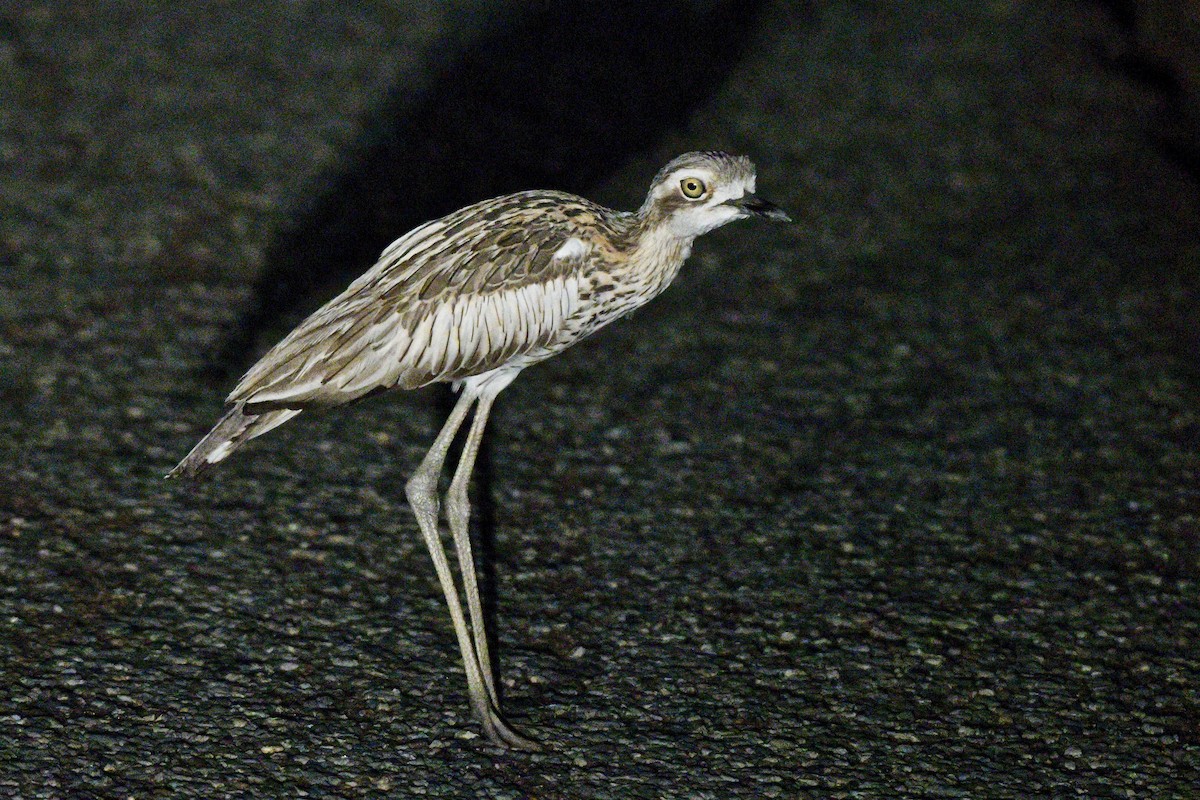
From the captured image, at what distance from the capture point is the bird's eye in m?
6.25

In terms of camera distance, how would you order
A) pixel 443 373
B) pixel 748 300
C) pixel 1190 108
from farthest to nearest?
pixel 1190 108, pixel 748 300, pixel 443 373

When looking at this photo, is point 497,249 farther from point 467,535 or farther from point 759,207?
point 467,535

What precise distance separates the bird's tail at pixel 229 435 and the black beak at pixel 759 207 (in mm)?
1879

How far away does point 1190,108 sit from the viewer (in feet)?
35.0

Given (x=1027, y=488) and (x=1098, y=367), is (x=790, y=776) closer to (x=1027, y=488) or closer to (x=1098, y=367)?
(x=1027, y=488)

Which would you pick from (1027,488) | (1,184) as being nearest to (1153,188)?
(1027,488)

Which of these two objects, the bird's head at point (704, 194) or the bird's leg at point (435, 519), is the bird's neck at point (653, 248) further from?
the bird's leg at point (435, 519)

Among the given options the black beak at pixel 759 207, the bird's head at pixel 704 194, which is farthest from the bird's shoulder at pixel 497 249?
the black beak at pixel 759 207

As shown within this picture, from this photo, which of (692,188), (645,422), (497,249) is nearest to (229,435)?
(497,249)

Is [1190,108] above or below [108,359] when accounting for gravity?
above

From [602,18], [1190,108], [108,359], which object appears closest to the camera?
[108,359]

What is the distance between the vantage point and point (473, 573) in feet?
21.1

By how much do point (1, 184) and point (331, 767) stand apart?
6.05m

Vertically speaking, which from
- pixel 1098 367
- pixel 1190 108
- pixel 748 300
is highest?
pixel 1190 108
